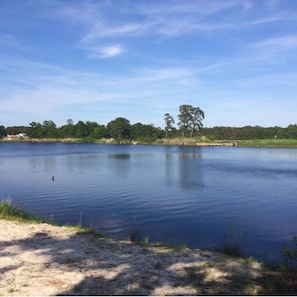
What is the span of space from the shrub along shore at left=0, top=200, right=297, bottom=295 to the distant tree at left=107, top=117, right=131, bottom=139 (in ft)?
556

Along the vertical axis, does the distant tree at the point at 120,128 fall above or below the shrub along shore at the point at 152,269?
above

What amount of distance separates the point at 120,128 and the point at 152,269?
173 metres

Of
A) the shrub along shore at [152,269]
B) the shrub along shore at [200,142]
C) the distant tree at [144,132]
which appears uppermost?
the distant tree at [144,132]

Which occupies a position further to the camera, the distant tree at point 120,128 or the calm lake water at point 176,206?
the distant tree at point 120,128

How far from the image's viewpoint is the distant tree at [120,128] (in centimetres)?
18150

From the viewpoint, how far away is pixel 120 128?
593 ft

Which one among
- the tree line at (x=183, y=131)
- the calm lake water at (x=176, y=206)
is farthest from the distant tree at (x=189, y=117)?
the calm lake water at (x=176, y=206)

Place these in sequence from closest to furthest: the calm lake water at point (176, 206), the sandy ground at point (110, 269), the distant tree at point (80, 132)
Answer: the sandy ground at point (110, 269)
the calm lake water at point (176, 206)
the distant tree at point (80, 132)

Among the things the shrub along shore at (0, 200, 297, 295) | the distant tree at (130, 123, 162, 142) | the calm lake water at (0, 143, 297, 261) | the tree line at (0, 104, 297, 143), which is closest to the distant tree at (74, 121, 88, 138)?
the tree line at (0, 104, 297, 143)

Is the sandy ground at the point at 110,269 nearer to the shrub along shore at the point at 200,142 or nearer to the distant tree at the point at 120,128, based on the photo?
the shrub along shore at the point at 200,142

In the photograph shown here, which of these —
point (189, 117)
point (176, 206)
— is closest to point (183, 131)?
point (189, 117)

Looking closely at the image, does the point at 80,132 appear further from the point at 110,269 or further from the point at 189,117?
the point at 110,269

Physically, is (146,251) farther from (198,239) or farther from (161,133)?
(161,133)

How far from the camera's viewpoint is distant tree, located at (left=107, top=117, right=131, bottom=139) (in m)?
182
